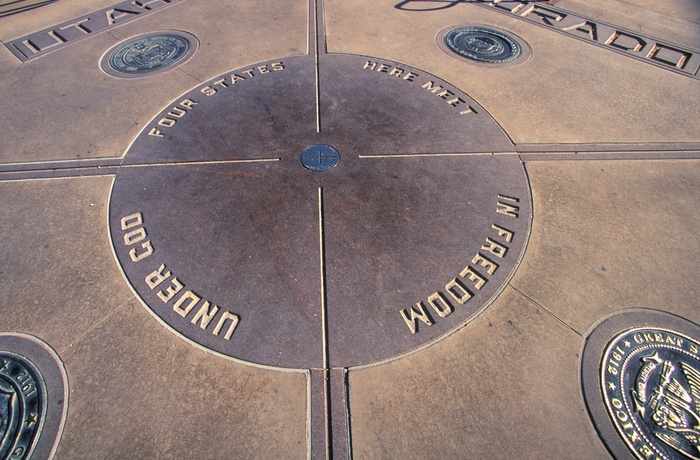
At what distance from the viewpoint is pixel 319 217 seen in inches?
162

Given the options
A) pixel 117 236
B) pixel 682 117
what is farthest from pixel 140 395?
pixel 682 117

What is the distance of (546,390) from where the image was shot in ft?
9.91

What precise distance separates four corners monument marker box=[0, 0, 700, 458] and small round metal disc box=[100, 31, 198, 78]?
49mm

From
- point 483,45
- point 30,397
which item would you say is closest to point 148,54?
point 483,45

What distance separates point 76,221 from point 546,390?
4340mm

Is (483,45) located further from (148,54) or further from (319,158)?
(148,54)

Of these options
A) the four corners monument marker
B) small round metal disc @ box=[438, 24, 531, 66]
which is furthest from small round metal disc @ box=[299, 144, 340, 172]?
small round metal disc @ box=[438, 24, 531, 66]

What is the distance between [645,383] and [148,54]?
7015mm

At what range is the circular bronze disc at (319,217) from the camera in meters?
3.38

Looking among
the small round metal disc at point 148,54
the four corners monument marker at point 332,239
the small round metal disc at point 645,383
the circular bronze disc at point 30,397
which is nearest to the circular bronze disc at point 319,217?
the four corners monument marker at point 332,239

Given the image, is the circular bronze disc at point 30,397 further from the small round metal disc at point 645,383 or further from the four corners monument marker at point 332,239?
the small round metal disc at point 645,383

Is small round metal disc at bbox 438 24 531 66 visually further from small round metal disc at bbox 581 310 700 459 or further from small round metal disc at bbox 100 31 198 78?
small round metal disc at bbox 581 310 700 459

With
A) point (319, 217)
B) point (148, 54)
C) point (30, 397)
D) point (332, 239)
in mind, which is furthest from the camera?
point (148, 54)

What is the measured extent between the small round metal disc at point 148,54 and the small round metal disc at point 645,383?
20.2ft
